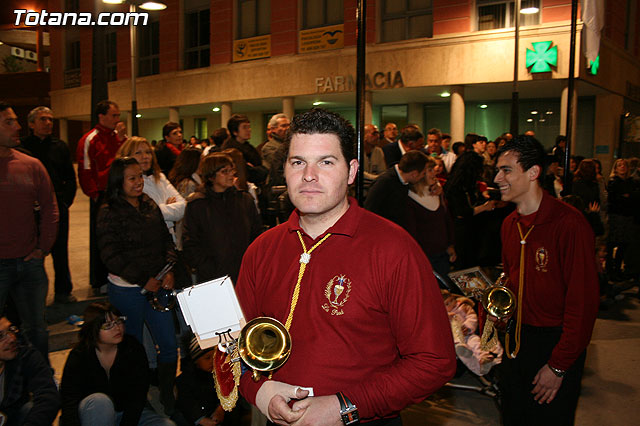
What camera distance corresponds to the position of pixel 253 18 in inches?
901

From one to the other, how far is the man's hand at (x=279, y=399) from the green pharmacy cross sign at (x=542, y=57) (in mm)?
17286

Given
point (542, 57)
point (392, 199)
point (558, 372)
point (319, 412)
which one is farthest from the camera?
point (542, 57)

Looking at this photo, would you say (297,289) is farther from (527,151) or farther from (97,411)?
(97,411)

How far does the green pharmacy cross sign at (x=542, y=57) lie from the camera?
16.9m

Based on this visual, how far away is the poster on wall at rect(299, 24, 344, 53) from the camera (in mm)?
20391

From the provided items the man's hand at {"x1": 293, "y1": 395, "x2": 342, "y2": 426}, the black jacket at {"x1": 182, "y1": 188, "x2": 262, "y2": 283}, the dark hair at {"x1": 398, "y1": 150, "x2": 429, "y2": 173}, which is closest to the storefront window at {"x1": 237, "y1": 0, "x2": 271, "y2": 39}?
the dark hair at {"x1": 398, "y1": 150, "x2": 429, "y2": 173}

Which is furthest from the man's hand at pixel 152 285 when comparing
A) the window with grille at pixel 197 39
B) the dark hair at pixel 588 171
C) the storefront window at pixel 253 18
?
the window with grille at pixel 197 39

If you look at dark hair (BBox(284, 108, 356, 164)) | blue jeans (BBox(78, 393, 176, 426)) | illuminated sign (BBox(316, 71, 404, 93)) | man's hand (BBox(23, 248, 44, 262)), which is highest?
illuminated sign (BBox(316, 71, 404, 93))

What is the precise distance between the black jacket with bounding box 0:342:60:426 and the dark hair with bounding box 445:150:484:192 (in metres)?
6.08

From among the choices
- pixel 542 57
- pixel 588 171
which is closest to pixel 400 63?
pixel 542 57

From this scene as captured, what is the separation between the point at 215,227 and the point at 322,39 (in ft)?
56.7

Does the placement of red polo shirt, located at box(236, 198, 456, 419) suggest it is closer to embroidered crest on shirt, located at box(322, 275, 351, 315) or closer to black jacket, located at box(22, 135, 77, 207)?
embroidered crest on shirt, located at box(322, 275, 351, 315)

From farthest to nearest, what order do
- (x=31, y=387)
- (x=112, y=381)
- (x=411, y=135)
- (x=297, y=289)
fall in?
(x=411, y=135) < (x=112, y=381) < (x=31, y=387) < (x=297, y=289)

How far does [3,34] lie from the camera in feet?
110
